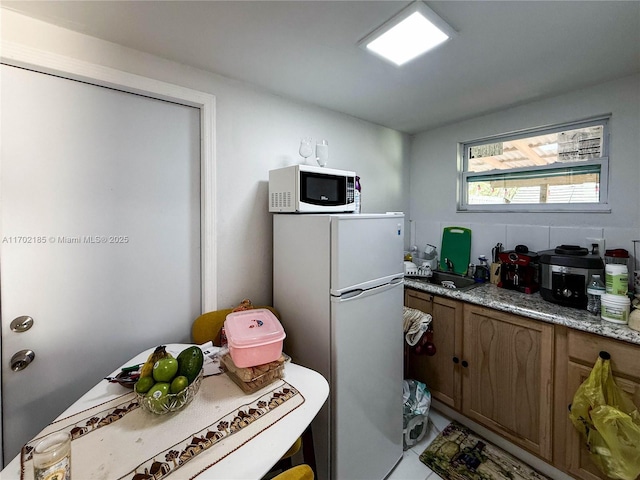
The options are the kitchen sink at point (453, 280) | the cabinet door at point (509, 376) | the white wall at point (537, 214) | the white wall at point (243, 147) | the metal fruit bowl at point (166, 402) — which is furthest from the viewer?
the kitchen sink at point (453, 280)

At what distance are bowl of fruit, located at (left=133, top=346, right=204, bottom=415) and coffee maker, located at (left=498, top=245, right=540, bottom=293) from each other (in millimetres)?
2089

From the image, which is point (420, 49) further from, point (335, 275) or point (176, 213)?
point (176, 213)

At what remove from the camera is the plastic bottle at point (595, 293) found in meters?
1.49

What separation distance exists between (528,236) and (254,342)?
214 centimetres

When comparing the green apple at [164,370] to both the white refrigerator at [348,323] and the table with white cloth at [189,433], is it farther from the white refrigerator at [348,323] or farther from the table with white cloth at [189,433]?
the white refrigerator at [348,323]

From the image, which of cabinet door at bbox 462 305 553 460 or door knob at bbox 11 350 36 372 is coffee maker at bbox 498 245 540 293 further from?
door knob at bbox 11 350 36 372

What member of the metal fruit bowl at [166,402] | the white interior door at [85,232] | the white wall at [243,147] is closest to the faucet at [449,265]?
the white wall at [243,147]

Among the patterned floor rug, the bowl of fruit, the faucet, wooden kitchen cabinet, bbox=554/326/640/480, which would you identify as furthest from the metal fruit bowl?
the faucet

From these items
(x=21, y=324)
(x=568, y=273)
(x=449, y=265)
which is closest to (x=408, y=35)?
(x=568, y=273)

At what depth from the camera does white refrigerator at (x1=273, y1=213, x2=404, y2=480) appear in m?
1.34

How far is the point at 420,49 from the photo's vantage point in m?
1.33

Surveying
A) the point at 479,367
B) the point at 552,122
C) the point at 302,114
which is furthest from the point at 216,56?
the point at 479,367

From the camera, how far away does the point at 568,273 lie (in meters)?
1.62

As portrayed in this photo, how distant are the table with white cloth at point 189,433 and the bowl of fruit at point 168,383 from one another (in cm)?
5
